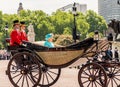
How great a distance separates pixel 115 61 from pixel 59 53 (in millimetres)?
1418

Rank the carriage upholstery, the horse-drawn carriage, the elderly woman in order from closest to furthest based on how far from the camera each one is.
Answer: the horse-drawn carriage, the carriage upholstery, the elderly woman

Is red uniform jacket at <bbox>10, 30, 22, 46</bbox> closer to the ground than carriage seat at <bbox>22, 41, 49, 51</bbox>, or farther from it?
farther from it

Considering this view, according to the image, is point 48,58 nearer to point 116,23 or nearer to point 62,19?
point 116,23

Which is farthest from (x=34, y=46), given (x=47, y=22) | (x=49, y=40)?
(x=47, y=22)

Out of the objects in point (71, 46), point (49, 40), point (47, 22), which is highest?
point (47, 22)

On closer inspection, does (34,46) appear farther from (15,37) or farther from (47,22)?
(47,22)

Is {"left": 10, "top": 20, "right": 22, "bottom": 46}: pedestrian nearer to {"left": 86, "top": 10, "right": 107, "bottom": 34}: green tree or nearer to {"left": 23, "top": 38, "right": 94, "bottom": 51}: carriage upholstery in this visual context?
{"left": 23, "top": 38, "right": 94, "bottom": 51}: carriage upholstery

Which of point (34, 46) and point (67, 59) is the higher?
point (34, 46)

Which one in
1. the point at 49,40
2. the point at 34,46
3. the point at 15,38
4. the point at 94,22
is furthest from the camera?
the point at 94,22

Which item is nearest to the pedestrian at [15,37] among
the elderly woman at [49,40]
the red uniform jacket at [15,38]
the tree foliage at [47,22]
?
the red uniform jacket at [15,38]

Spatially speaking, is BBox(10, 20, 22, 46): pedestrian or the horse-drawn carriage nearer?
the horse-drawn carriage

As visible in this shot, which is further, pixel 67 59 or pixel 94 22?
pixel 94 22

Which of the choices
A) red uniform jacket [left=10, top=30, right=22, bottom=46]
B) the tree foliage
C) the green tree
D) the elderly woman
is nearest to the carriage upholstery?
red uniform jacket [left=10, top=30, right=22, bottom=46]

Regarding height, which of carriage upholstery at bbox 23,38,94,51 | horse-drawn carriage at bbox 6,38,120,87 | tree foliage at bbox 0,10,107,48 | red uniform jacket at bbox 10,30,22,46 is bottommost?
horse-drawn carriage at bbox 6,38,120,87
